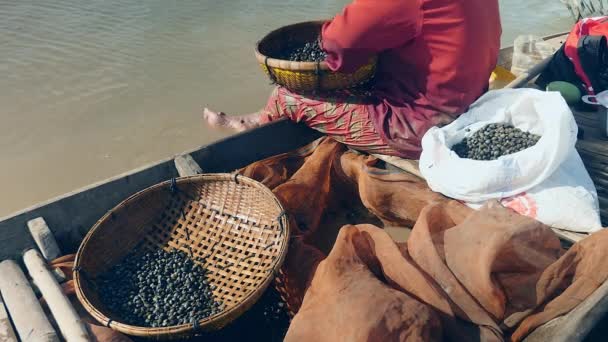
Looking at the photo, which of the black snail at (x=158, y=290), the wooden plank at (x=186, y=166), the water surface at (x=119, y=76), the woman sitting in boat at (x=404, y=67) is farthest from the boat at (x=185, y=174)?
the water surface at (x=119, y=76)

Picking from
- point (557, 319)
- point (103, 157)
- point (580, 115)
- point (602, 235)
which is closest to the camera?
point (557, 319)

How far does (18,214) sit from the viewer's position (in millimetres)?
2320

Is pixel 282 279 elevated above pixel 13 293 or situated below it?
below

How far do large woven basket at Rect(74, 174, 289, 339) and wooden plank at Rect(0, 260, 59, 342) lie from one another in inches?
8.2

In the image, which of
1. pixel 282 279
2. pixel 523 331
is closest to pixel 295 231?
pixel 282 279

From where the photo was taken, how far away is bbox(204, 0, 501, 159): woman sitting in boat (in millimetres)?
2477

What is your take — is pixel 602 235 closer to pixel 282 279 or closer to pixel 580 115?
pixel 282 279

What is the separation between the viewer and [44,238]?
2.28 m

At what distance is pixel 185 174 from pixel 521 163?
70.9 inches

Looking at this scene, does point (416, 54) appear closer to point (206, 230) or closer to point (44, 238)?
point (206, 230)

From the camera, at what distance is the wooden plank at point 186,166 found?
267cm

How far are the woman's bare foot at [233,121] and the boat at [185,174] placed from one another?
685mm

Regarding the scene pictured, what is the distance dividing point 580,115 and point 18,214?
12.5 ft

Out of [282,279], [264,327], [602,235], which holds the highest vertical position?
[602,235]
